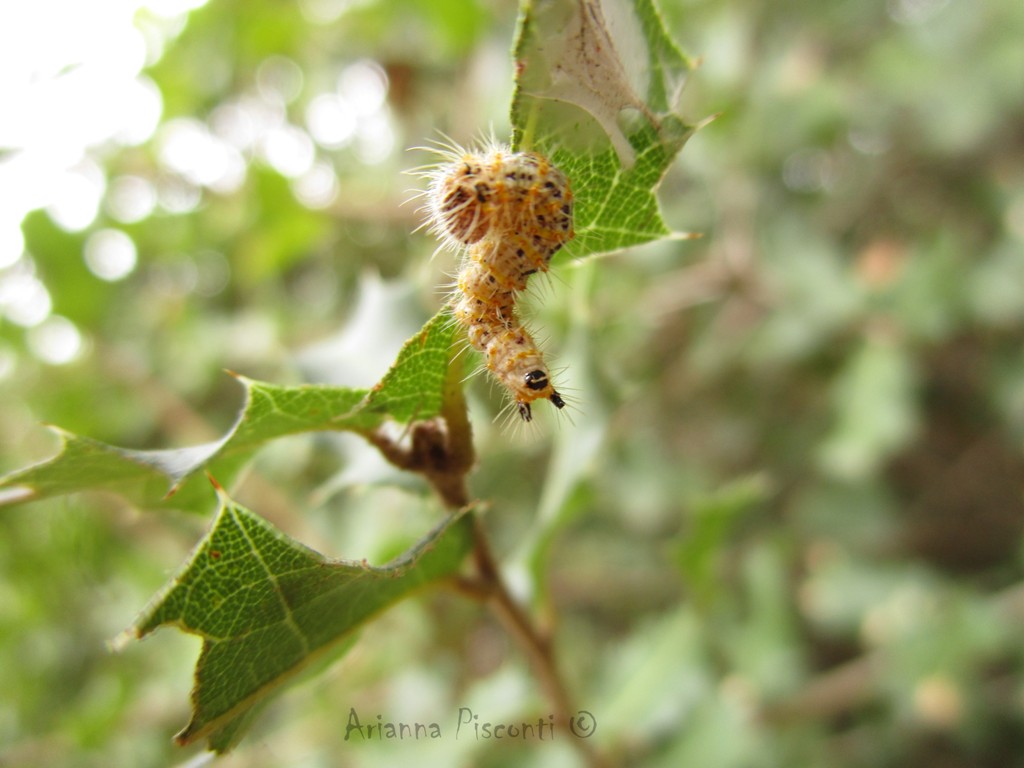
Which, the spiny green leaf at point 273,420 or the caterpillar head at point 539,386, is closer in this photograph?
the spiny green leaf at point 273,420

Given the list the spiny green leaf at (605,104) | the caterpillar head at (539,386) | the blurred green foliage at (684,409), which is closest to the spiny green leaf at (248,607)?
the caterpillar head at (539,386)

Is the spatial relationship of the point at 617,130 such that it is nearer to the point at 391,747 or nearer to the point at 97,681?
the point at 391,747

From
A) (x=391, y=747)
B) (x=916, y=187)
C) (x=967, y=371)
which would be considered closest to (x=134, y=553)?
(x=391, y=747)

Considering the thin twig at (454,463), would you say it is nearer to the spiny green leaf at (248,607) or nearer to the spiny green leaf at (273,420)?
the spiny green leaf at (273,420)

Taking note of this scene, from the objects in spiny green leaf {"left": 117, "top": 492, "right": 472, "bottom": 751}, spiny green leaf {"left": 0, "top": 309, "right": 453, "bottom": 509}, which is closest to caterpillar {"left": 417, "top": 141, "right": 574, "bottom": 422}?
spiny green leaf {"left": 0, "top": 309, "right": 453, "bottom": 509}

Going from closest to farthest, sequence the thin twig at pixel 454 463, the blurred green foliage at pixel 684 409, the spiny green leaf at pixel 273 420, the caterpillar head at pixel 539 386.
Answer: the spiny green leaf at pixel 273 420
the thin twig at pixel 454 463
the caterpillar head at pixel 539 386
the blurred green foliage at pixel 684 409

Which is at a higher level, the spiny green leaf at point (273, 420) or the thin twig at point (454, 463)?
the spiny green leaf at point (273, 420)

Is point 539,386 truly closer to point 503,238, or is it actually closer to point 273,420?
point 503,238

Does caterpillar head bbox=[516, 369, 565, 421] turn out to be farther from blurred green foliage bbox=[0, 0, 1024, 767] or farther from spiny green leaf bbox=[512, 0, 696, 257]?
blurred green foliage bbox=[0, 0, 1024, 767]

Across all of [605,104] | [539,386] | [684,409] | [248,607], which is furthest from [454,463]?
[684,409]
